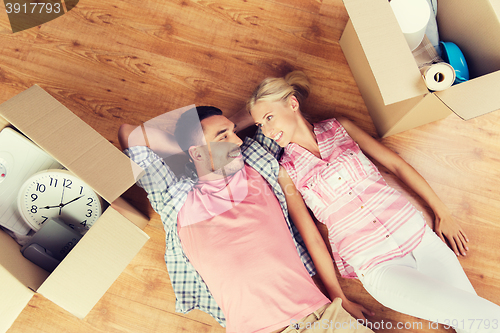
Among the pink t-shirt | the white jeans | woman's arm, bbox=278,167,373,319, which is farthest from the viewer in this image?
woman's arm, bbox=278,167,373,319

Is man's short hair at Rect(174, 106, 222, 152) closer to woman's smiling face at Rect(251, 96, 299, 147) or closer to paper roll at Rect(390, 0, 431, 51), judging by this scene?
woman's smiling face at Rect(251, 96, 299, 147)

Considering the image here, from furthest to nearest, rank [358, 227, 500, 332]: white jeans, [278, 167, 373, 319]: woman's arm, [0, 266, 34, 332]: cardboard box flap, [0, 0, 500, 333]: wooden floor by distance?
1. [0, 0, 500, 333]: wooden floor
2. [278, 167, 373, 319]: woman's arm
3. [358, 227, 500, 332]: white jeans
4. [0, 266, 34, 332]: cardboard box flap

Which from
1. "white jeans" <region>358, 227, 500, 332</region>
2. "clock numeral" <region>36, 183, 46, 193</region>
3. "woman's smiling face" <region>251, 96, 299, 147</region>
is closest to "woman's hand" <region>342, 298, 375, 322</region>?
"white jeans" <region>358, 227, 500, 332</region>

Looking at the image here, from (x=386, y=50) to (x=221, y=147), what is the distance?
60 cm

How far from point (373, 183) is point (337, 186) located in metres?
0.14

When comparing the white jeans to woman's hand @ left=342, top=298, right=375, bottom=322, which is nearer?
the white jeans

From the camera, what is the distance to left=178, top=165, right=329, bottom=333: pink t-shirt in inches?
38.8

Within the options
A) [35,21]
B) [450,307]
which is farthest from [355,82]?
[35,21]

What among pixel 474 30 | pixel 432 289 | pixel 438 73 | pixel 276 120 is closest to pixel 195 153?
pixel 276 120

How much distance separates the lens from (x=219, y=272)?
99cm

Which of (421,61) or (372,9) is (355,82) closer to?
(421,61)

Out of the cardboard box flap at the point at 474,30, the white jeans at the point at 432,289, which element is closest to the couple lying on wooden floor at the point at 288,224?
the white jeans at the point at 432,289

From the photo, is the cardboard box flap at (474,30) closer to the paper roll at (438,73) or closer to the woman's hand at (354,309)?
the paper roll at (438,73)

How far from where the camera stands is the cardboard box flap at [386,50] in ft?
2.55
